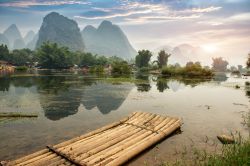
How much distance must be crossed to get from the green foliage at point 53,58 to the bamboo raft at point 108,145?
428 feet

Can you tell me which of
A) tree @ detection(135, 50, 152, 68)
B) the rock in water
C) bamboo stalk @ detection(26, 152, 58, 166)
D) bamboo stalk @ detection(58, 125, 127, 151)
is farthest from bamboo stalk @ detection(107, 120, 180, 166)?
tree @ detection(135, 50, 152, 68)

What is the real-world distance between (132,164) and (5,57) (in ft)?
511

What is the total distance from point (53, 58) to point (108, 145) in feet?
439

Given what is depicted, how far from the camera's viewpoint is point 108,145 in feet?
44.3

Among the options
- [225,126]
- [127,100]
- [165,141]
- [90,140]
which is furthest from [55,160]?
[127,100]

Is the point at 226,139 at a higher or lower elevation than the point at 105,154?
lower

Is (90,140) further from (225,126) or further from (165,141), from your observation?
(225,126)

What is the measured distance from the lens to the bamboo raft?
1137cm

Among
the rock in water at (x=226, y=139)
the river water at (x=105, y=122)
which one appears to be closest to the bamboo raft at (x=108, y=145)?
the river water at (x=105, y=122)

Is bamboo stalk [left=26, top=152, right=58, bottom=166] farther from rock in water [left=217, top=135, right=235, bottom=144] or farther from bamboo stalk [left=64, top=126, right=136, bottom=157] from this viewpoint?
rock in water [left=217, top=135, right=235, bottom=144]

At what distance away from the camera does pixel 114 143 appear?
552 inches

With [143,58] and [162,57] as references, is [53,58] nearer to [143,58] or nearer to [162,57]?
[143,58]

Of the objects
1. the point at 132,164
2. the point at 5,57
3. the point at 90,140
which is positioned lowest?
the point at 132,164

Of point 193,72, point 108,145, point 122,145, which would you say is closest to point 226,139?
point 122,145
